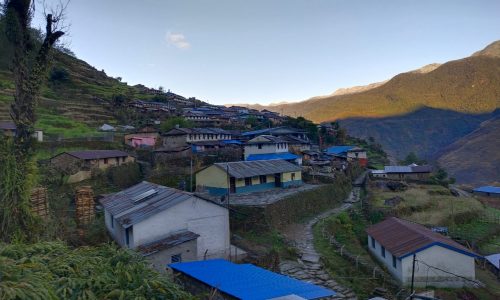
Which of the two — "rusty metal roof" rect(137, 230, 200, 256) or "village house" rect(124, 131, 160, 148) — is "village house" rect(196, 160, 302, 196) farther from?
"village house" rect(124, 131, 160, 148)

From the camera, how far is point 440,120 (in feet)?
421

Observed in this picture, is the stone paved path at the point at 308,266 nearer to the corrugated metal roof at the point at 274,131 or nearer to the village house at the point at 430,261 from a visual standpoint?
the village house at the point at 430,261

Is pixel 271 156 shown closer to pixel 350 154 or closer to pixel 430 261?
pixel 350 154

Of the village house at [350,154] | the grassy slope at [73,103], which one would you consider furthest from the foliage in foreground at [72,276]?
the village house at [350,154]

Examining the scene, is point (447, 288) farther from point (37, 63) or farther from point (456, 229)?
point (37, 63)

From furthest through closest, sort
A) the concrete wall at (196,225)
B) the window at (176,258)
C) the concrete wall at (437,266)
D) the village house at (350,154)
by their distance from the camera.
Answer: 1. the village house at (350,154)
2. the concrete wall at (437,266)
3. the concrete wall at (196,225)
4. the window at (176,258)

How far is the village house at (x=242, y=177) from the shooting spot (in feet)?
92.7

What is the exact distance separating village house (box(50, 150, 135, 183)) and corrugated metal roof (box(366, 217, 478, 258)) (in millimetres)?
21235

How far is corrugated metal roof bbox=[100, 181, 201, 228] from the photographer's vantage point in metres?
15.7

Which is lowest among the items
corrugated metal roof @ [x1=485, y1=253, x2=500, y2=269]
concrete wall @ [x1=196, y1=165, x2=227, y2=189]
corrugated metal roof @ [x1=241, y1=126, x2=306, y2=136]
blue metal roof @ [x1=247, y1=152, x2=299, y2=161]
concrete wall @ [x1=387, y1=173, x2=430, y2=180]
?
corrugated metal roof @ [x1=485, y1=253, x2=500, y2=269]

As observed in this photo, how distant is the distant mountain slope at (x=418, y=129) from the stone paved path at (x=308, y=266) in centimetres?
8572

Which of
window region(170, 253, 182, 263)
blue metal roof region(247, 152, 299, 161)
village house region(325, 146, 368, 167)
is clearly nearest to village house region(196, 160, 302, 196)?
blue metal roof region(247, 152, 299, 161)

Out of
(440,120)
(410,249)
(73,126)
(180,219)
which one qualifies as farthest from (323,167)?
(440,120)

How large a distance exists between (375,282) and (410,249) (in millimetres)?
2517
